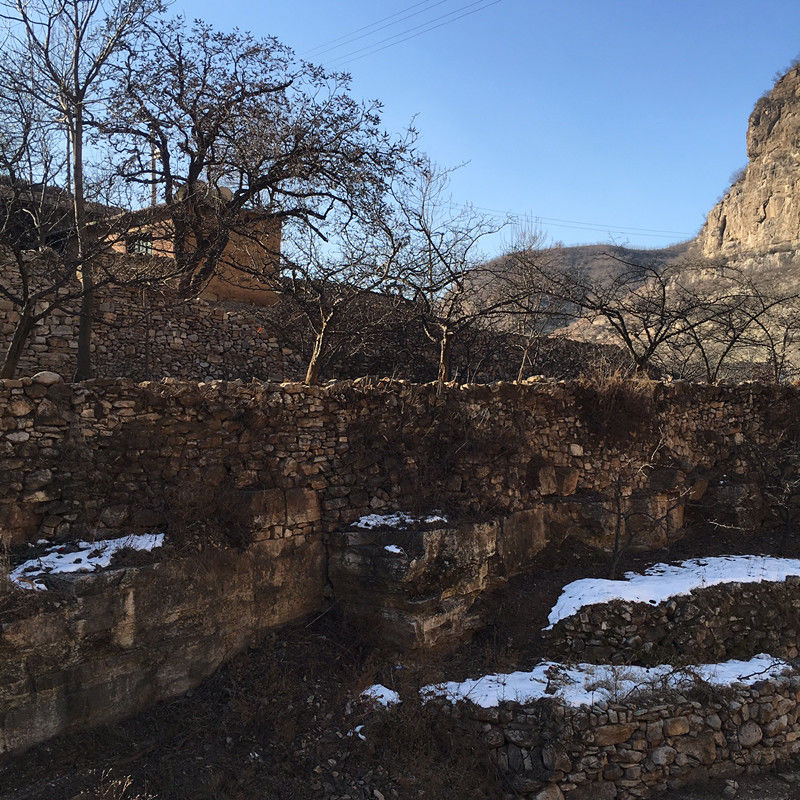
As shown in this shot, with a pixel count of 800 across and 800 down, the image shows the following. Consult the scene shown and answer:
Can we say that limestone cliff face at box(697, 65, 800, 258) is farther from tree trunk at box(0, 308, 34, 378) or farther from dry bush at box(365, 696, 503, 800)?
tree trunk at box(0, 308, 34, 378)

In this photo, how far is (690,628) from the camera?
7.93m

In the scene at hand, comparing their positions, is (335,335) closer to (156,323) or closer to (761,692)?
(156,323)

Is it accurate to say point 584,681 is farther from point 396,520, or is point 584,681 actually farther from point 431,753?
point 396,520

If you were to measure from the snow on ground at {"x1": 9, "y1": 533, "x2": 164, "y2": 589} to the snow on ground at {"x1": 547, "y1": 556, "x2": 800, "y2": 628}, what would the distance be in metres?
4.80

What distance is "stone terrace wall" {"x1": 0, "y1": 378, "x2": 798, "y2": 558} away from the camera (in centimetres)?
581

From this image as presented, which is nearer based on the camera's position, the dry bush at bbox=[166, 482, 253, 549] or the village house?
the dry bush at bbox=[166, 482, 253, 549]

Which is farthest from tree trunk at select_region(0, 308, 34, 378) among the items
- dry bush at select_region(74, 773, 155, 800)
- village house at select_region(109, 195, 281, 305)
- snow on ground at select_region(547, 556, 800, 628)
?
snow on ground at select_region(547, 556, 800, 628)

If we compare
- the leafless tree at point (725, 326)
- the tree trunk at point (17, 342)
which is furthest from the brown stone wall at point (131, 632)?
the leafless tree at point (725, 326)

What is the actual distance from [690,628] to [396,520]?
3.91m

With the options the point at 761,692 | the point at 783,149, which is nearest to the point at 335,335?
the point at 761,692

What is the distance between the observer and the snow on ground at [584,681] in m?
6.62

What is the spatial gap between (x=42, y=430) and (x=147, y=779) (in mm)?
3075

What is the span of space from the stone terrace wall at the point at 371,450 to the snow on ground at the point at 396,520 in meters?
0.16

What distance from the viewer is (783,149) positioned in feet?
159
